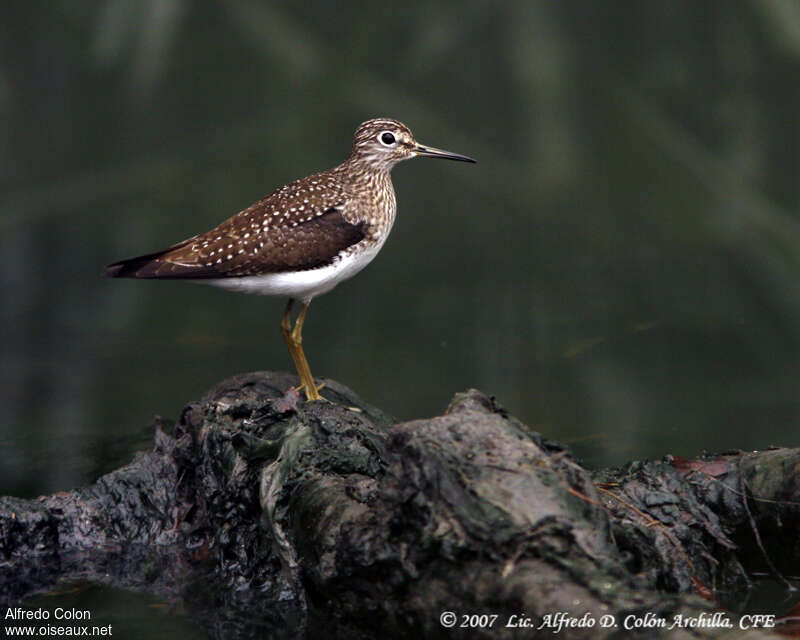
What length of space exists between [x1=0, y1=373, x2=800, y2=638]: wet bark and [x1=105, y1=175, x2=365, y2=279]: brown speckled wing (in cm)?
74

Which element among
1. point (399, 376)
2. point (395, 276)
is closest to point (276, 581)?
point (399, 376)

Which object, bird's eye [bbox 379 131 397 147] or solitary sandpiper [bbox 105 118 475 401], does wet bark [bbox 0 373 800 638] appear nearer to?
solitary sandpiper [bbox 105 118 475 401]

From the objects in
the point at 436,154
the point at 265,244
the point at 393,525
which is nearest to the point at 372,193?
the point at 436,154

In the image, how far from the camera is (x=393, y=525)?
4512mm

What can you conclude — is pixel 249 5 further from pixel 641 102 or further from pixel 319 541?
pixel 319 541

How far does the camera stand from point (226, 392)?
6551 millimetres

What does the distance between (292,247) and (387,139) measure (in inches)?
52.5

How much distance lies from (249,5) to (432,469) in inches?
346

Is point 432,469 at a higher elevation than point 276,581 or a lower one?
higher

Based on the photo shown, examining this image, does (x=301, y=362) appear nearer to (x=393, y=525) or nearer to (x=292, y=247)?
(x=292, y=247)

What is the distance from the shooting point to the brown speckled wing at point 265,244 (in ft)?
23.1

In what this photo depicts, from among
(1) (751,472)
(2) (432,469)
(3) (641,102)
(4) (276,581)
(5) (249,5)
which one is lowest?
(4) (276,581)

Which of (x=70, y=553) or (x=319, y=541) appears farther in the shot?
(x=70, y=553)

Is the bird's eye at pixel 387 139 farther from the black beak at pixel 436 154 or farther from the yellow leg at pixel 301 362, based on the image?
the yellow leg at pixel 301 362
